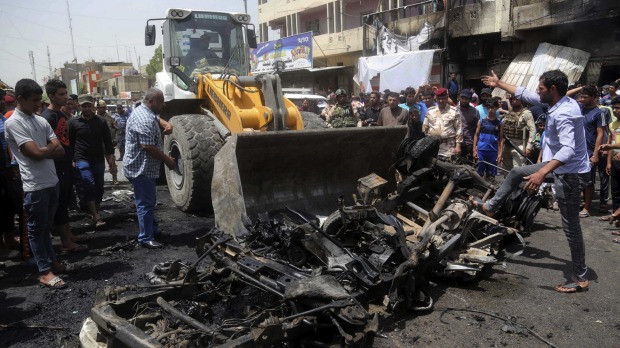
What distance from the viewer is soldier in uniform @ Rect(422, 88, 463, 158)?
25.1 feet

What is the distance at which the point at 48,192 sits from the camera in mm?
4516

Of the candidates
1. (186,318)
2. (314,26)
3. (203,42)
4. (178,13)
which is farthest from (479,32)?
(186,318)

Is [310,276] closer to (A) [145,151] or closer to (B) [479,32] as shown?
(A) [145,151]

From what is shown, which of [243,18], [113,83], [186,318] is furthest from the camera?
[113,83]

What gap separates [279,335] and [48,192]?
3.09 metres

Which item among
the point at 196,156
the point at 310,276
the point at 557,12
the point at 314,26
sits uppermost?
the point at 314,26

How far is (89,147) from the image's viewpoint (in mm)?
6348

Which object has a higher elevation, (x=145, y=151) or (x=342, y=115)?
(x=342, y=115)

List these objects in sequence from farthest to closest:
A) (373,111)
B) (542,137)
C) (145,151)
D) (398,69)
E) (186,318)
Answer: (398,69) → (373,111) → (542,137) → (145,151) → (186,318)

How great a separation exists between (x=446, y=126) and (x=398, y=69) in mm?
10367

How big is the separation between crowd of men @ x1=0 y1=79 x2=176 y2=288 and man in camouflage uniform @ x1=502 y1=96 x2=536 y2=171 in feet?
18.7

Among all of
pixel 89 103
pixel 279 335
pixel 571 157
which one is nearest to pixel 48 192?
pixel 89 103

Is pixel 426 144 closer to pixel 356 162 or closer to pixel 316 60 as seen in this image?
Result: pixel 356 162

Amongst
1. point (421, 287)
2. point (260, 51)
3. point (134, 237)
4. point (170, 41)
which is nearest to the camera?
point (421, 287)
